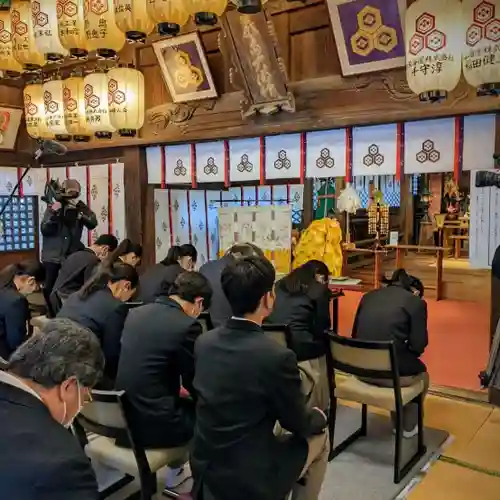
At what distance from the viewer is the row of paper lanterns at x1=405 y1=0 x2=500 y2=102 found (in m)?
3.52

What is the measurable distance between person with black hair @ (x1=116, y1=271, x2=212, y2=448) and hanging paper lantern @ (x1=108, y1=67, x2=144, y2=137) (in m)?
3.38

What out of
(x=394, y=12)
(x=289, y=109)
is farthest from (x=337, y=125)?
(x=394, y=12)

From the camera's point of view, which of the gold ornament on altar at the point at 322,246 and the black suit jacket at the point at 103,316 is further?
the gold ornament on altar at the point at 322,246

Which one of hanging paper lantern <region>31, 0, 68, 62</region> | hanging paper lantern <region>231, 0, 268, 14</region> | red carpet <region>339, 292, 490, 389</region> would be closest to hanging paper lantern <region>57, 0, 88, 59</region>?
hanging paper lantern <region>31, 0, 68, 62</region>

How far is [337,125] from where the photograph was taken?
4.97 m

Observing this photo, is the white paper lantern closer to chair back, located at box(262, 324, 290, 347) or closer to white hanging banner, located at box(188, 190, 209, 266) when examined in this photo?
white hanging banner, located at box(188, 190, 209, 266)

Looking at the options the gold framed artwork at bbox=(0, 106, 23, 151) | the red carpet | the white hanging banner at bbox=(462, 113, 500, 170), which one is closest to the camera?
the white hanging banner at bbox=(462, 113, 500, 170)

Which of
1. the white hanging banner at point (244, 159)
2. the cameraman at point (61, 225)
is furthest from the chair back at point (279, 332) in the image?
the cameraman at point (61, 225)

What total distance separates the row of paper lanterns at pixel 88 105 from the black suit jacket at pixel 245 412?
13.2ft

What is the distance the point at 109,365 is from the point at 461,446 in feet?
8.34

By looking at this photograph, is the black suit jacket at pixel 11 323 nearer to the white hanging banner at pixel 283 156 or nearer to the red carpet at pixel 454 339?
the white hanging banner at pixel 283 156

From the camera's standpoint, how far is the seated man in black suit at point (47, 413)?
1.25 metres

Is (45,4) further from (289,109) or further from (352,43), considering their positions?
(352,43)

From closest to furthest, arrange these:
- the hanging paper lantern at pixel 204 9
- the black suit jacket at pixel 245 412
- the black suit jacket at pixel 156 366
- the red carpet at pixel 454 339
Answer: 1. the black suit jacket at pixel 245 412
2. the black suit jacket at pixel 156 366
3. the hanging paper lantern at pixel 204 9
4. the red carpet at pixel 454 339
